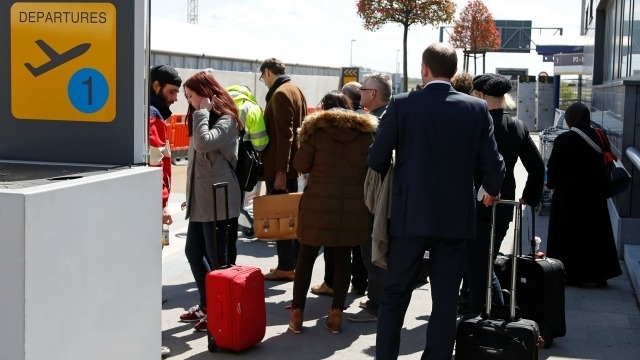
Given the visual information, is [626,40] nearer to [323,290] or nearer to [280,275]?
[280,275]

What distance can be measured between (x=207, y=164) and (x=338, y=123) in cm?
99

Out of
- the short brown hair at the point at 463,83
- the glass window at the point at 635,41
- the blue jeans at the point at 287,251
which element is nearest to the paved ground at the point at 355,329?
the blue jeans at the point at 287,251

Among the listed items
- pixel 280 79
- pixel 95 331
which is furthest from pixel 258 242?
pixel 95 331

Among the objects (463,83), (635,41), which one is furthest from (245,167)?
(635,41)

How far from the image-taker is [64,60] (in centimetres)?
464

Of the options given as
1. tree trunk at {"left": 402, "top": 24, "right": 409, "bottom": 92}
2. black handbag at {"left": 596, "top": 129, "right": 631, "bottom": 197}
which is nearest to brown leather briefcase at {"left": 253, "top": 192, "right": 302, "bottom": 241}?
black handbag at {"left": 596, "top": 129, "right": 631, "bottom": 197}

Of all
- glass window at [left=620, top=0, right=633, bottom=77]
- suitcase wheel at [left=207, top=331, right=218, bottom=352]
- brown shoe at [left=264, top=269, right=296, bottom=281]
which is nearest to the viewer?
suitcase wheel at [left=207, top=331, right=218, bottom=352]

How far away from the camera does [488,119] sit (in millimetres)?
5297

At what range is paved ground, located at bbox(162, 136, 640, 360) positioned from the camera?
6441mm

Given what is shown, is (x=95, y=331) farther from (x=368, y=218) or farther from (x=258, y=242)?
(x=258, y=242)

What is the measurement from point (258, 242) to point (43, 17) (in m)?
A: 6.46

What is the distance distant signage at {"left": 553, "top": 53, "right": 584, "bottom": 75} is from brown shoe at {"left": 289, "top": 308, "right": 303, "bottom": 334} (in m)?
25.7

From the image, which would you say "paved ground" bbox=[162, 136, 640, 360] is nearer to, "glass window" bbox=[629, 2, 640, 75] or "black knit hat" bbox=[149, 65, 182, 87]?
"black knit hat" bbox=[149, 65, 182, 87]

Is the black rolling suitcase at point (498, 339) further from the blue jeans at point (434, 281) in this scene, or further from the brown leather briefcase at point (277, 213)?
the brown leather briefcase at point (277, 213)
